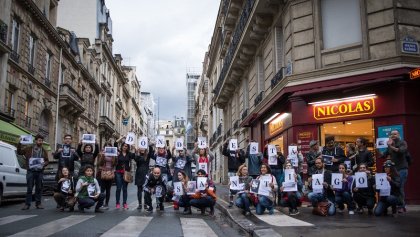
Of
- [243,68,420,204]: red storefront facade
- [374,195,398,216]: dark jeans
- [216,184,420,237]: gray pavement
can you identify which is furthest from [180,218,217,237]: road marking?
[243,68,420,204]: red storefront facade

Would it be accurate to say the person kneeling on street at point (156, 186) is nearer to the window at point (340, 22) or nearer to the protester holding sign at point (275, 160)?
the protester holding sign at point (275, 160)

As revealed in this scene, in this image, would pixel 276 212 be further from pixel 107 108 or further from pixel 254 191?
pixel 107 108

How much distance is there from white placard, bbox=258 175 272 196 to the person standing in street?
19.4ft

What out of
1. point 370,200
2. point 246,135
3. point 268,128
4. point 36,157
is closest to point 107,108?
point 246,135

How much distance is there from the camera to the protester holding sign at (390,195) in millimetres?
9894

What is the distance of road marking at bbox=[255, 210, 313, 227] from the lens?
27.7ft

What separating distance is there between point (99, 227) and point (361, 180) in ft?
20.5

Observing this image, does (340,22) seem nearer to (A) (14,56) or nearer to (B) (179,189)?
(B) (179,189)

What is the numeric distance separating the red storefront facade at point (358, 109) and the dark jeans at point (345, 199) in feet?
8.64

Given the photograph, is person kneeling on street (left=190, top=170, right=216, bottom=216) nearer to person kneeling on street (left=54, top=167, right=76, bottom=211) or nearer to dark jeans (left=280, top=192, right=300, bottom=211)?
dark jeans (left=280, top=192, right=300, bottom=211)

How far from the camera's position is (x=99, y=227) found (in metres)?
7.94

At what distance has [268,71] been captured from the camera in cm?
1891

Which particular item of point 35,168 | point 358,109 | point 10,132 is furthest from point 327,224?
point 10,132

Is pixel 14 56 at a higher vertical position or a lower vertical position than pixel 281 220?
higher
